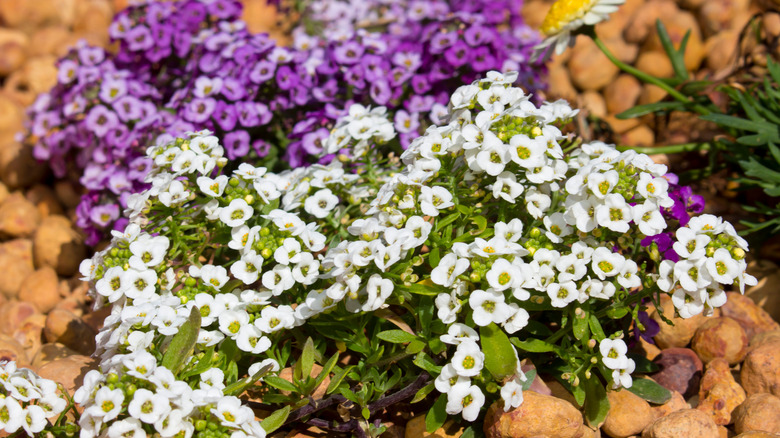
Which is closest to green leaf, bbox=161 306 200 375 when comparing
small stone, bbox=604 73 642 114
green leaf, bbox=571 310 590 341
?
green leaf, bbox=571 310 590 341

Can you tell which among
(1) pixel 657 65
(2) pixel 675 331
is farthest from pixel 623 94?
(2) pixel 675 331

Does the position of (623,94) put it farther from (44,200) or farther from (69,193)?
(44,200)

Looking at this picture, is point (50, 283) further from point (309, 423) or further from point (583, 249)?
point (583, 249)

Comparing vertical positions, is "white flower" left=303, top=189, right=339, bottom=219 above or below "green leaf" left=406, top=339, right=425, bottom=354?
above

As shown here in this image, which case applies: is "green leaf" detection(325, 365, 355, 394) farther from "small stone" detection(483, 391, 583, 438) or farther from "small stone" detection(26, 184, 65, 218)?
"small stone" detection(26, 184, 65, 218)

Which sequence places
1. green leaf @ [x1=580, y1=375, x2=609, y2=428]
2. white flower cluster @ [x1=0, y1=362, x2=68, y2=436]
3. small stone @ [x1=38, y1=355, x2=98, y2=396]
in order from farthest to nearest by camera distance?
1. small stone @ [x1=38, y1=355, x2=98, y2=396]
2. green leaf @ [x1=580, y1=375, x2=609, y2=428]
3. white flower cluster @ [x1=0, y1=362, x2=68, y2=436]

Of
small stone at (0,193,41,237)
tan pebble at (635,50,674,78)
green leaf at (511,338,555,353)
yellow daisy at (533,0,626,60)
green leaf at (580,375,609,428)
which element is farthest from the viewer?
tan pebble at (635,50,674,78)
